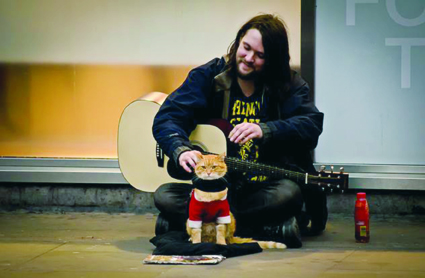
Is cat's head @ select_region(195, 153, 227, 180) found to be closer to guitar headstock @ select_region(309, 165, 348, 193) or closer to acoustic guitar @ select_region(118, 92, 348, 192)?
acoustic guitar @ select_region(118, 92, 348, 192)

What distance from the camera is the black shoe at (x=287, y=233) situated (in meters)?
5.14

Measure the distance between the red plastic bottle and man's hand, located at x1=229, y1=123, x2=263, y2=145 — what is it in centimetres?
78

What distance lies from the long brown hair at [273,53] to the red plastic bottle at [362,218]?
2.55 feet

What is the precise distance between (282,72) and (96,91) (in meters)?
1.97

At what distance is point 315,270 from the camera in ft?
14.8

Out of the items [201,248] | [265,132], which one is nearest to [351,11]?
[265,132]

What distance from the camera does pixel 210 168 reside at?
187 inches

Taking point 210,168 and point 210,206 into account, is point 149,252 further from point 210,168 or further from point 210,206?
point 210,168

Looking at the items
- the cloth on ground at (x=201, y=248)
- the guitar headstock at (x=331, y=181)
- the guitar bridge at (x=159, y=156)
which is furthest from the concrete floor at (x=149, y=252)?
the guitar bridge at (x=159, y=156)

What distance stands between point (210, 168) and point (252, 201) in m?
0.60

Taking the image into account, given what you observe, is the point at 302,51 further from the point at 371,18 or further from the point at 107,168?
the point at 107,168

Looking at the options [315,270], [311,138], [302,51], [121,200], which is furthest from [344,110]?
[315,270]

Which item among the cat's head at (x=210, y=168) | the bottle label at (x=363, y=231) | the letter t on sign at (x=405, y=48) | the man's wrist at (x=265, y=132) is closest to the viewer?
the cat's head at (x=210, y=168)

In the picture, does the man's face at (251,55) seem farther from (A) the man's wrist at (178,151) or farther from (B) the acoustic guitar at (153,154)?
(A) the man's wrist at (178,151)
